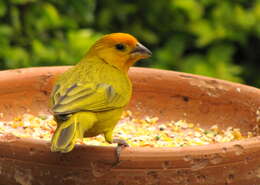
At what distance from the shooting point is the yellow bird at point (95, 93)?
3.51m

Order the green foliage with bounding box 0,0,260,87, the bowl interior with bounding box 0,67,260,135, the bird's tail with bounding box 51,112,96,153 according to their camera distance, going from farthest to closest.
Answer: the green foliage with bounding box 0,0,260,87 → the bowl interior with bounding box 0,67,260,135 → the bird's tail with bounding box 51,112,96,153

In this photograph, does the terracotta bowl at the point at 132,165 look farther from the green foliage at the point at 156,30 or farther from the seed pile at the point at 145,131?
the green foliage at the point at 156,30

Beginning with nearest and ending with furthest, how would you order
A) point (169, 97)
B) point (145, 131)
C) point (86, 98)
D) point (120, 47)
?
point (86, 98) → point (120, 47) → point (145, 131) → point (169, 97)

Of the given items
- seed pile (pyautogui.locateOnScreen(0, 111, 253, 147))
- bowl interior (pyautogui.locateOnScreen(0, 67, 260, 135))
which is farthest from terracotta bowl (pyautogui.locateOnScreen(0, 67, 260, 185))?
bowl interior (pyautogui.locateOnScreen(0, 67, 260, 135))

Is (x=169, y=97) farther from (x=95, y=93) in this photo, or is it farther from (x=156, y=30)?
(x=156, y=30)

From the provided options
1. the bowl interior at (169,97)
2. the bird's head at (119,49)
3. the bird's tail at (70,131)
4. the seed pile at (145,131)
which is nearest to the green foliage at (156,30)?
the bowl interior at (169,97)

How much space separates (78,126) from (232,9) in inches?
152

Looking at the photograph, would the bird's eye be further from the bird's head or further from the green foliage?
the green foliage

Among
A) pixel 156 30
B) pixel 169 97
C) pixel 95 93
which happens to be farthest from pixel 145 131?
pixel 156 30

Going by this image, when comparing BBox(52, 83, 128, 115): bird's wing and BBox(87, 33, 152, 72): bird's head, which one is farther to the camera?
BBox(87, 33, 152, 72): bird's head

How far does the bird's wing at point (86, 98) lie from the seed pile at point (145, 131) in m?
0.32

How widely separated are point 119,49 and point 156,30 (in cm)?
314

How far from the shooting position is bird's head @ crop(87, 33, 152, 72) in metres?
4.12

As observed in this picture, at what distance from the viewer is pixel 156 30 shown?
725 cm
